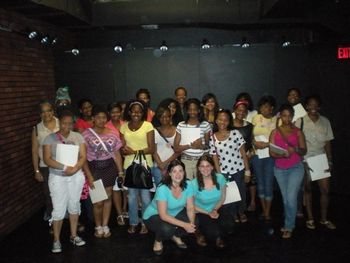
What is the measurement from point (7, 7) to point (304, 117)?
4.20 metres

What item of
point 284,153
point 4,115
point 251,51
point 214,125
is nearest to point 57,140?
point 4,115

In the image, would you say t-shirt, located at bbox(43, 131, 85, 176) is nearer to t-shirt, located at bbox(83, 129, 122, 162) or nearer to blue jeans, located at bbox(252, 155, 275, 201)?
t-shirt, located at bbox(83, 129, 122, 162)

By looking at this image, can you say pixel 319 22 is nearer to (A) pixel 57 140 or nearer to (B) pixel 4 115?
(A) pixel 57 140

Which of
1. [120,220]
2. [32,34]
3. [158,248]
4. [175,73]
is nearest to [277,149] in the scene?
[158,248]

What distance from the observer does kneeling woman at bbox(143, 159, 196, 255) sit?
12.7ft

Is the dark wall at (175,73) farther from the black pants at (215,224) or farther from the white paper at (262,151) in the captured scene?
the black pants at (215,224)

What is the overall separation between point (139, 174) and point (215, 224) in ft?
3.53

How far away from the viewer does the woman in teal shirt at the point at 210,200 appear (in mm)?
4039

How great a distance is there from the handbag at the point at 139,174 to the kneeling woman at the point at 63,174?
56 cm

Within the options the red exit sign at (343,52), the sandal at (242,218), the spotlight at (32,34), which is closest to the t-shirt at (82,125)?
the spotlight at (32,34)

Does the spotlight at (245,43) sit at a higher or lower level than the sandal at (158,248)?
higher

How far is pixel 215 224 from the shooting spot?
4.09 metres

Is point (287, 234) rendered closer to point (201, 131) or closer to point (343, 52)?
point (201, 131)

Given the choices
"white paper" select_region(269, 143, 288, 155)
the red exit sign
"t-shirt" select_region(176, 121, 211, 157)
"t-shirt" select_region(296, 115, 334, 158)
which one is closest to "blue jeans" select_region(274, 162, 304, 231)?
"white paper" select_region(269, 143, 288, 155)
